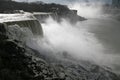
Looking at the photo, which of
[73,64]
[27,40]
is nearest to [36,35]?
[27,40]

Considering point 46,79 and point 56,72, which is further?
point 56,72

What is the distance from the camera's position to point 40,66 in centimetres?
1012

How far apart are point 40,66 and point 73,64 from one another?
15.4ft

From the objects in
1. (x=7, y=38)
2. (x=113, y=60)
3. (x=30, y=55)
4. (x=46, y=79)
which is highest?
(x=7, y=38)

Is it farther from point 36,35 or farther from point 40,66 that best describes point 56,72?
point 36,35

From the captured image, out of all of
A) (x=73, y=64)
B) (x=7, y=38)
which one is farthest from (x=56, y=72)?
(x=73, y=64)

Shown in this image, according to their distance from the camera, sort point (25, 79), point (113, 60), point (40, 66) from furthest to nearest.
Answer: point (113, 60) < point (40, 66) < point (25, 79)

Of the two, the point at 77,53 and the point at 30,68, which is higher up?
the point at 30,68

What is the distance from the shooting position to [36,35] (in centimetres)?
1833

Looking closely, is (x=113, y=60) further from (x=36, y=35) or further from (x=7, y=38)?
(x=7, y=38)

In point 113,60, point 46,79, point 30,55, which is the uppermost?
point 30,55

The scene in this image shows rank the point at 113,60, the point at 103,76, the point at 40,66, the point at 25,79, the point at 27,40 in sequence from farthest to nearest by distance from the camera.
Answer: the point at 113,60, the point at 27,40, the point at 103,76, the point at 40,66, the point at 25,79

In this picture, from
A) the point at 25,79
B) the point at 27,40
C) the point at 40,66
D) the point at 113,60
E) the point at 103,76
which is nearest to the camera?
the point at 25,79

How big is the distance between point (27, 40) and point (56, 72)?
4901 mm
